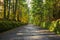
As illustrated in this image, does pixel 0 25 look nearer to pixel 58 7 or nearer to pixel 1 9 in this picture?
pixel 58 7

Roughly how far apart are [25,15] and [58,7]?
6976cm

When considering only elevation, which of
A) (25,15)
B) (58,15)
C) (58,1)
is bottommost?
(25,15)

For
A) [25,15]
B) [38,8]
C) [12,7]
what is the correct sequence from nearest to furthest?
[12,7] < [38,8] < [25,15]

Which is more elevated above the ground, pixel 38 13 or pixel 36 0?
pixel 36 0

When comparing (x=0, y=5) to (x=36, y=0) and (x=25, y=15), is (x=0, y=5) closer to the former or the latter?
(x=36, y=0)

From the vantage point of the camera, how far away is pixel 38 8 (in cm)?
6925

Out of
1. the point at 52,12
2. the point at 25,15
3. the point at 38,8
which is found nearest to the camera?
the point at 52,12

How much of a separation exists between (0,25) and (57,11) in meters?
19.4

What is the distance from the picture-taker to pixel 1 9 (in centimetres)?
4241

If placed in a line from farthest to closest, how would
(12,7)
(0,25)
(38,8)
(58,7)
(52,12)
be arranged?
(38,8) → (12,7) → (52,12) → (58,7) → (0,25)

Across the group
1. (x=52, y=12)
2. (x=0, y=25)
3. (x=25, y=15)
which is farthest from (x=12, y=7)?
(x=25, y=15)

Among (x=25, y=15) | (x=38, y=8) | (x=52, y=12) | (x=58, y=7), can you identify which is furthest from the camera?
(x=25, y=15)

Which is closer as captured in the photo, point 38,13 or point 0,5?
point 0,5

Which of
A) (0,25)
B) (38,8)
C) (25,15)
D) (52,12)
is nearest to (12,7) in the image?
(38,8)
